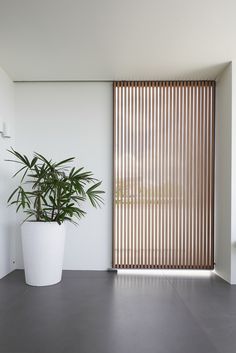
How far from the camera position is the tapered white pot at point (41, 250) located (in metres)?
3.66

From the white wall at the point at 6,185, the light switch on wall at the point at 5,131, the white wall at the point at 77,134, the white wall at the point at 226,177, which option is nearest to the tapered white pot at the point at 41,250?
the white wall at the point at 6,185

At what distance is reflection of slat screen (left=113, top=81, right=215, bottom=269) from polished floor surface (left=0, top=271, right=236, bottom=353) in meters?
0.48

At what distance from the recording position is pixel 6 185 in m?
4.25

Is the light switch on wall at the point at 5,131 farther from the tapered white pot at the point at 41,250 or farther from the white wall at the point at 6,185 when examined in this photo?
the tapered white pot at the point at 41,250

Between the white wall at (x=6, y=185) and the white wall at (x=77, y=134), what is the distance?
0.51 feet

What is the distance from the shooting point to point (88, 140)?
178 inches

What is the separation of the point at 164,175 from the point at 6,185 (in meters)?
2.48
